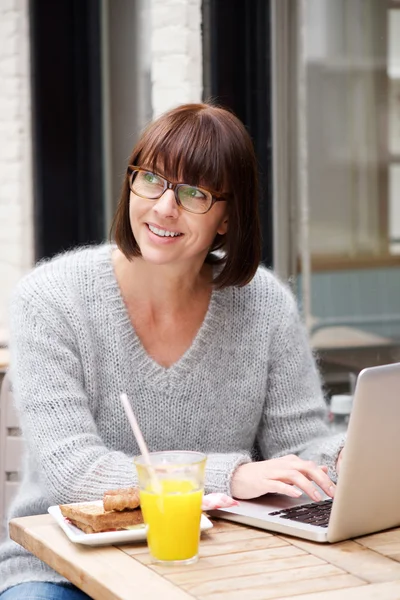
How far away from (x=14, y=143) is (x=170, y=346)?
2335 mm

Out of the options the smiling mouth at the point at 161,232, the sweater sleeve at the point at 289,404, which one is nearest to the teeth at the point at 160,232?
the smiling mouth at the point at 161,232

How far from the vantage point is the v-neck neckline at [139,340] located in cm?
184

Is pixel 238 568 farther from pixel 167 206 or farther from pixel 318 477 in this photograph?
pixel 167 206

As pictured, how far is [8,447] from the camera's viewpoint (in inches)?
87.4

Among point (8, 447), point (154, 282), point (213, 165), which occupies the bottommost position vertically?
point (8, 447)

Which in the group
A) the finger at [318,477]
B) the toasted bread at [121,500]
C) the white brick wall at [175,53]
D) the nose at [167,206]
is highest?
the white brick wall at [175,53]

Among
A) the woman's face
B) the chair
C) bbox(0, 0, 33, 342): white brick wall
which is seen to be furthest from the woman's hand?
bbox(0, 0, 33, 342): white brick wall

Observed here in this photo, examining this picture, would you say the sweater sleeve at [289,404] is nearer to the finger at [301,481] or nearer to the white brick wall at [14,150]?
the finger at [301,481]

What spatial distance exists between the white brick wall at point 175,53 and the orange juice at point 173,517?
7.08 ft

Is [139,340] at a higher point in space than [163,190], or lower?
lower

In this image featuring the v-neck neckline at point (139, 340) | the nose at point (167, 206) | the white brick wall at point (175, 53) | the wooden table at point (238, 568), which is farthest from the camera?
the white brick wall at point (175, 53)

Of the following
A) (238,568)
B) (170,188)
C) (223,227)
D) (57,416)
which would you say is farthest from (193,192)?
(238,568)

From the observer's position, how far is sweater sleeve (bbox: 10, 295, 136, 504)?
160cm

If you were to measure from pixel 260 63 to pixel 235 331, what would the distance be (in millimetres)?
1334
